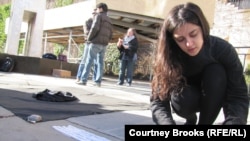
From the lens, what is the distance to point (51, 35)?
762 inches

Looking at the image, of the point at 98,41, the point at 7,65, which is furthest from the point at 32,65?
the point at 98,41

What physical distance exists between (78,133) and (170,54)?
48.0 inches

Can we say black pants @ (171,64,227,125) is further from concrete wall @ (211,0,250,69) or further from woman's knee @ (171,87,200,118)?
concrete wall @ (211,0,250,69)

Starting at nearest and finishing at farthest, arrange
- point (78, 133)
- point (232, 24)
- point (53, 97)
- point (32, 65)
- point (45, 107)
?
1. point (78, 133)
2. point (45, 107)
3. point (53, 97)
4. point (32, 65)
5. point (232, 24)

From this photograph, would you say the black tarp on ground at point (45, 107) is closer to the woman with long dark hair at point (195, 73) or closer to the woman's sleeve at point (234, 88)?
the woman with long dark hair at point (195, 73)

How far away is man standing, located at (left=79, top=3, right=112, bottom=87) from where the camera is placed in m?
6.96

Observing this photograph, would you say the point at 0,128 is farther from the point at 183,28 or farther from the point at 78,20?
the point at 78,20

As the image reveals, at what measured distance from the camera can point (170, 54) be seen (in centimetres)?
225

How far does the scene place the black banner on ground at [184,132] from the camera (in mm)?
1745

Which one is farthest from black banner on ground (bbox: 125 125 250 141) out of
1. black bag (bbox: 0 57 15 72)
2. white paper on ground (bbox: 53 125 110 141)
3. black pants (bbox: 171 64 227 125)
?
black bag (bbox: 0 57 15 72)

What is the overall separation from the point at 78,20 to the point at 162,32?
1095cm

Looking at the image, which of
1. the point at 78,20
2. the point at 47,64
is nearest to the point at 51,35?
the point at 78,20

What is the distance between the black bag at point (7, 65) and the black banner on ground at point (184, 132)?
866cm

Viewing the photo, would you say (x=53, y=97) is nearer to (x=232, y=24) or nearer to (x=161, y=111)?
(x=161, y=111)
